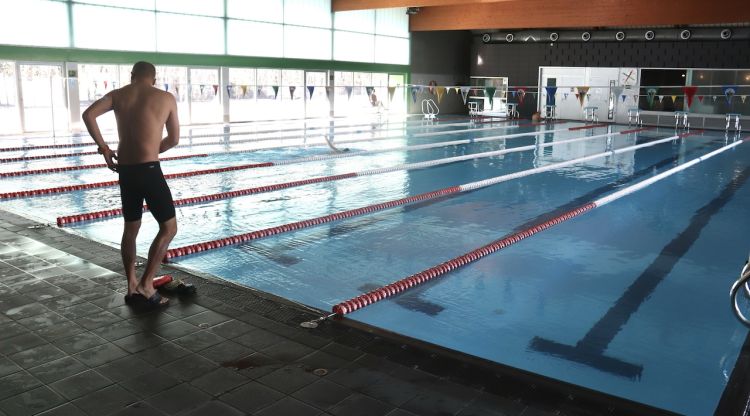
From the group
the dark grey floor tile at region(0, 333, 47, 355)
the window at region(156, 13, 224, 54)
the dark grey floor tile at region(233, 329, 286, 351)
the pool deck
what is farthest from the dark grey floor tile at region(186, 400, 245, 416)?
the window at region(156, 13, 224, 54)

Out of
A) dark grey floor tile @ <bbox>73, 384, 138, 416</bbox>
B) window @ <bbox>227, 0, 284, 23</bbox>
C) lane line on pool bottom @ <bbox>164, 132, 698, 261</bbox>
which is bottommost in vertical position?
dark grey floor tile @ <bbox>73, 384, 138, 416</bbox>

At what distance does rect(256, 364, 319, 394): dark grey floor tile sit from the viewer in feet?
9.79

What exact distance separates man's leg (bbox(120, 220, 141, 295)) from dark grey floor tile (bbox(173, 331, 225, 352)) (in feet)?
2.39

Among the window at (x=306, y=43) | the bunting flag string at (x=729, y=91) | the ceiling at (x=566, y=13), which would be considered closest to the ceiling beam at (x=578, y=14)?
the ceiling at (x=566, y=13)

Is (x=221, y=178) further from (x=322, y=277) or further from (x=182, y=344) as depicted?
(x=182, y=344)

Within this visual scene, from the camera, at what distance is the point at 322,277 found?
5125mm

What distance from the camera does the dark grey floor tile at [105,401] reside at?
2.71 meters

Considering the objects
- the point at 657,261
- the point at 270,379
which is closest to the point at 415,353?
the point at 270,379

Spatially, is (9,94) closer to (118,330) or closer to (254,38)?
(254,38)

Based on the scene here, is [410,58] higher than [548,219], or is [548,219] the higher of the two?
[410,58]

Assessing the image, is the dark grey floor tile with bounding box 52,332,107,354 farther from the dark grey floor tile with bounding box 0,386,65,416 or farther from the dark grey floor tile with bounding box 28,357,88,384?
the dark grey floor tile with bounding box 0,386,65,416

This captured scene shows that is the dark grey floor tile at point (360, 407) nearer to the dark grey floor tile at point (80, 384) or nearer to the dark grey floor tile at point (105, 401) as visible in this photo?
the dark grey floor tile at point (105, 401)

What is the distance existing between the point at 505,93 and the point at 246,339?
90.5ft

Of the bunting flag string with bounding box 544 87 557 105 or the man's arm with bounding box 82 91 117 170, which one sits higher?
A: the bunting flag string with bounding box 544 87 557 105
